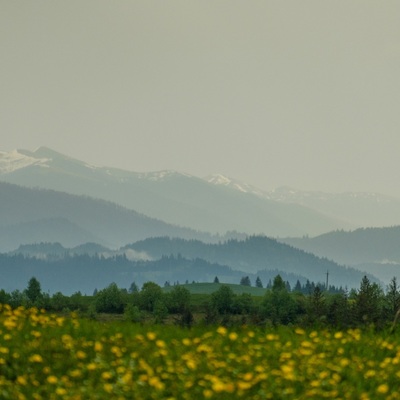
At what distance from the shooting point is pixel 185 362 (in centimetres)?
1675

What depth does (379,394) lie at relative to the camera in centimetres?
1562

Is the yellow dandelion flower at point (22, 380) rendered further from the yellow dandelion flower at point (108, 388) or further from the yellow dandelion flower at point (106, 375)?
the yellow dandelion flower at point (108, 388)

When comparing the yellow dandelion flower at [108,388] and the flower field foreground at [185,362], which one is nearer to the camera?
the yellow dandelion flower at [108,388]

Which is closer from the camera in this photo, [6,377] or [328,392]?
[328,392]

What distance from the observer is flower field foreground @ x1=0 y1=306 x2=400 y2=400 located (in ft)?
49.4

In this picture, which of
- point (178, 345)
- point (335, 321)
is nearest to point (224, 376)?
point (178, 345)

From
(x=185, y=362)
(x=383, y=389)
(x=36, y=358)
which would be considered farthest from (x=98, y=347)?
(x=383, y=389)

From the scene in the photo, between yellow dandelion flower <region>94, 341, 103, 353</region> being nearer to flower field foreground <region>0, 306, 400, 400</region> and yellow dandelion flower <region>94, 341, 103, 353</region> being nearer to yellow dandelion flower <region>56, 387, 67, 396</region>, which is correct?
flower field foreground <region>0, 306, 400, 400</region>

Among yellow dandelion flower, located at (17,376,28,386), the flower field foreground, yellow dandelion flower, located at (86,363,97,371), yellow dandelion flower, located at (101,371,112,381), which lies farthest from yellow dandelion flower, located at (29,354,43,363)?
yellow dandelion flower, located at (101,371,112,381)

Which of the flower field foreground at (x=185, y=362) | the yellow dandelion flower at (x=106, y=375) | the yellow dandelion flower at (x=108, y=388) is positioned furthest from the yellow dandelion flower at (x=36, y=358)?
the yellow dandelion flower at (x=108, y=388)

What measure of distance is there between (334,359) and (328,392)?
2451 millimetres

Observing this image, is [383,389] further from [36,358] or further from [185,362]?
[36,358]

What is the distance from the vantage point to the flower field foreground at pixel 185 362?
15.0m

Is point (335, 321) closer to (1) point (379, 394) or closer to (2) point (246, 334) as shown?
(2) point (246, 334)
